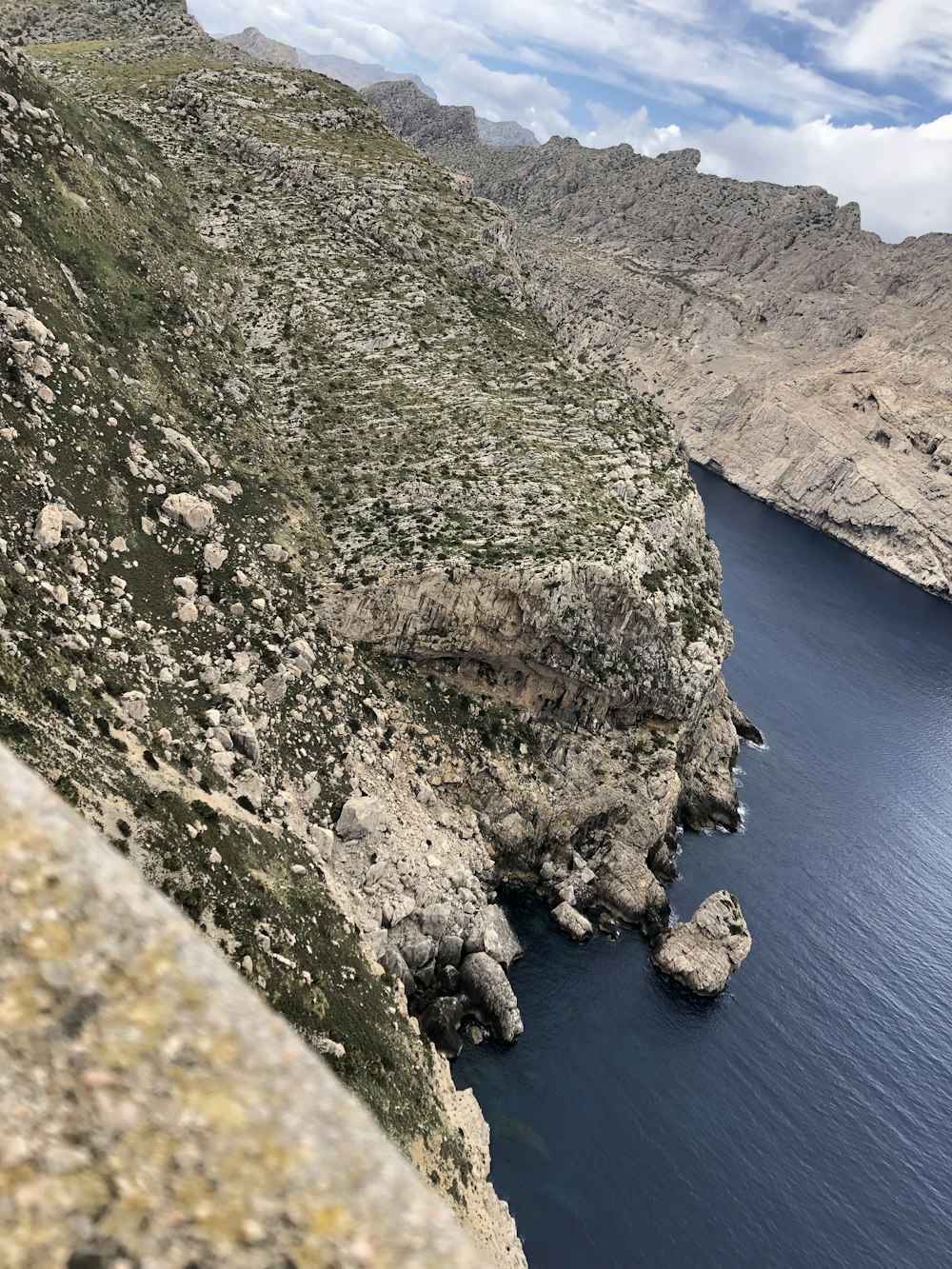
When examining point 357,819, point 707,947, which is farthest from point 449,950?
point 707,947

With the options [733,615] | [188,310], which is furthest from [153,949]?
[733,615]

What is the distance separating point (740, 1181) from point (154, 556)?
52.0 metres

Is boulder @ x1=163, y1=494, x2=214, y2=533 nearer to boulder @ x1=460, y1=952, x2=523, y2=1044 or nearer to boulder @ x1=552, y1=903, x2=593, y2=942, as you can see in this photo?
boulder @ x1=460, y1=952, x2=523, y2=1044

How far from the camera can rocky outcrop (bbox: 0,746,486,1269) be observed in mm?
8109

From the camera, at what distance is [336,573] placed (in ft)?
192

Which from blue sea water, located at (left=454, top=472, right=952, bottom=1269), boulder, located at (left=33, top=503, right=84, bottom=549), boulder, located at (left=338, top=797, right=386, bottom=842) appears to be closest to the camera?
boulder, located at (left=33, top=503, right=84, bottom=549)

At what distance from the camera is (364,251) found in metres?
82.1

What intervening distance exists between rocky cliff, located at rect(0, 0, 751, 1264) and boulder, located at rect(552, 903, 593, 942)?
98 cm

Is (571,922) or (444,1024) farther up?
(571,922)

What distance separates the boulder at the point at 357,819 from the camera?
48.9 meters

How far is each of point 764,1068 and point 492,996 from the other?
2145 cm

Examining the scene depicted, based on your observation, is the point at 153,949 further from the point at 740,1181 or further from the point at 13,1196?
the point at 740,1181

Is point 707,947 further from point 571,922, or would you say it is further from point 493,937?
point 493,937

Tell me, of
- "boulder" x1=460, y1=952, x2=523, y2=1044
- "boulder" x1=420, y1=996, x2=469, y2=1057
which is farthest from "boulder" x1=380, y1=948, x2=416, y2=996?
"boulder" x1=460, y1=952, x2=523, y2=1044
